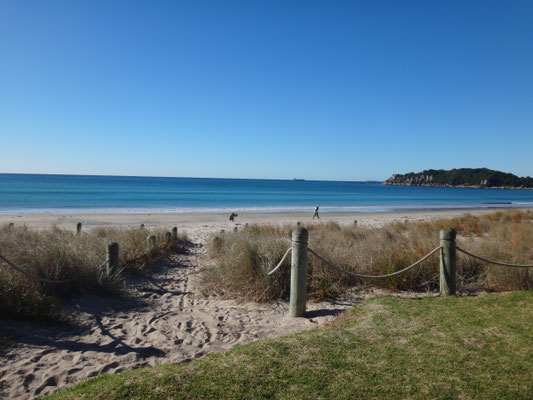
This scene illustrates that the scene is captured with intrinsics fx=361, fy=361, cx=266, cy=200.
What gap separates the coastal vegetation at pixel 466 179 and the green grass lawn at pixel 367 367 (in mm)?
159867

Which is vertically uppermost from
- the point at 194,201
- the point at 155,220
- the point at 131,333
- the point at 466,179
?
the point at 466,179

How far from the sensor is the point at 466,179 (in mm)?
154625

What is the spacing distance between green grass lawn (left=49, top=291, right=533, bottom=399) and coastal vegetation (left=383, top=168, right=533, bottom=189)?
159867mm

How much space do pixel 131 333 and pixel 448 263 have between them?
4.90 m

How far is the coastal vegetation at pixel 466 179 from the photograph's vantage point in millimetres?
140125

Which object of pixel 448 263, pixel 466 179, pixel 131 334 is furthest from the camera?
pixel 466 179

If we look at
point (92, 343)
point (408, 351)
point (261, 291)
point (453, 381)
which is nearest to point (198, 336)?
point (92, 343)

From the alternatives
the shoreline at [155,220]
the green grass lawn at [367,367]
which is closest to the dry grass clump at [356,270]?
the green grass lawn at [367,367]

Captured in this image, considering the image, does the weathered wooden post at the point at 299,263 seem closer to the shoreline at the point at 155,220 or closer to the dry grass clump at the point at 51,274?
the dry grass clump at the point at 51,274

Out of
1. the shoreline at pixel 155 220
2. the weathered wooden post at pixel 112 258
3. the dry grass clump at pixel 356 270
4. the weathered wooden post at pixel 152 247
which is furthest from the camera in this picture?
the shoreline at pixel 155 220

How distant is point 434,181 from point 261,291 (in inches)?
7146

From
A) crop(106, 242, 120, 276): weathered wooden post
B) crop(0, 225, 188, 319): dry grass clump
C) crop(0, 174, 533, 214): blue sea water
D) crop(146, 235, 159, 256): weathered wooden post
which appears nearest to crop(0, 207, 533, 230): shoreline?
crop(0, 174, 533, 214): blue sea water

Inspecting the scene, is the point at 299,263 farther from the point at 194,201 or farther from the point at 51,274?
the point at 194,201

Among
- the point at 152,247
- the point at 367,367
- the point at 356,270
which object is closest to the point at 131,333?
the point at 367,367
